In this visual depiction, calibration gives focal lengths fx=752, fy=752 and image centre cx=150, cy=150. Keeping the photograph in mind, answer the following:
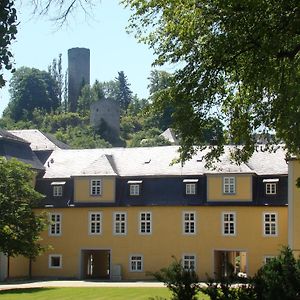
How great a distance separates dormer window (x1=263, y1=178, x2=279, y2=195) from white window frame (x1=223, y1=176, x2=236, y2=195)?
1.91 meters

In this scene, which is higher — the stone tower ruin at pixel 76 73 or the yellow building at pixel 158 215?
the stone tower ruin at pixel 76 73

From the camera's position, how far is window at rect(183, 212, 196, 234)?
45.7 metres

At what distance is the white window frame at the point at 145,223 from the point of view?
46344 mm

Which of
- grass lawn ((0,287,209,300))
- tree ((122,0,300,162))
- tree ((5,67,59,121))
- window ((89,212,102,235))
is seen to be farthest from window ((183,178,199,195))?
tree ((5,67,59,121))

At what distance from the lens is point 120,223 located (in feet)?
154

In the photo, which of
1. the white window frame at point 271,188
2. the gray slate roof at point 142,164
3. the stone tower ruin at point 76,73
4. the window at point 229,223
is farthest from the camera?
the stone tower ruin at point 76,73

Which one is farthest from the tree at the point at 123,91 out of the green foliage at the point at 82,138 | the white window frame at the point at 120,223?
the white window frame at the point at 120,223

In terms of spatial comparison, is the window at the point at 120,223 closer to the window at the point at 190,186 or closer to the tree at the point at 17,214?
the window at the point at 190,186

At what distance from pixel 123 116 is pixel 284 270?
11461cm

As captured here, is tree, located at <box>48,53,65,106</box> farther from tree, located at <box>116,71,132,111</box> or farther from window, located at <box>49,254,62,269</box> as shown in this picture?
window, located at <box>49,254,62,269</box>

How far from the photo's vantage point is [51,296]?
101 ft

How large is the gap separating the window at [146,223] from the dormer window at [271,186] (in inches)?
290

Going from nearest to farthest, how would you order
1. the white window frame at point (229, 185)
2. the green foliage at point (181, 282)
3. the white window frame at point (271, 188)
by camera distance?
the green foliage at point (181, 282) → the white window frame at point (271, 188) → the white window frame at point (229, 185)

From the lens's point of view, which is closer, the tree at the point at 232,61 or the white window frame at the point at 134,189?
the tree at the point at 232,61
